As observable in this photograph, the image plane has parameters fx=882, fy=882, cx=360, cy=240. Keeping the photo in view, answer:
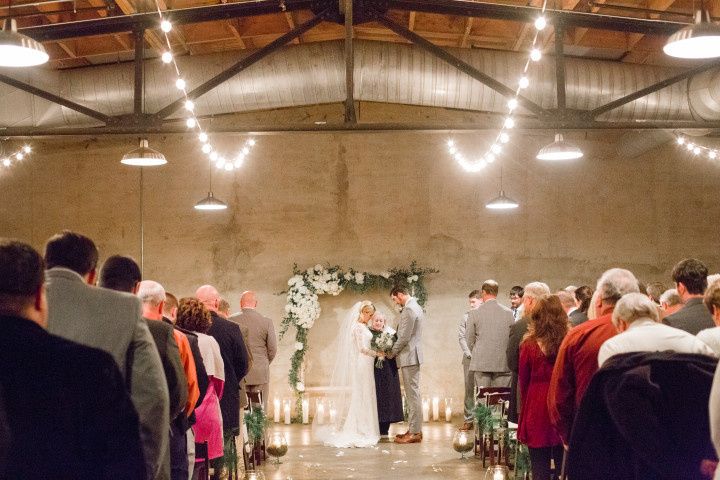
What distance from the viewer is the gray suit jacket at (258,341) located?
8.76m

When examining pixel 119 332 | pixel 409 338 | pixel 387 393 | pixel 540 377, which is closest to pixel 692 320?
pixel 540 377

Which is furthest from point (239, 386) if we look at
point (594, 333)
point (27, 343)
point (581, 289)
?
point (27, 343)

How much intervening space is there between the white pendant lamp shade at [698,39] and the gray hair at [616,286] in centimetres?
148

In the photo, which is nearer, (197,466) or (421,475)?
(197,466)

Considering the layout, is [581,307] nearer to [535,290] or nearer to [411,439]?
[535,290]

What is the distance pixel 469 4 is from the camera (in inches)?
321

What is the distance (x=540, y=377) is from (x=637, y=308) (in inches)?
67.9

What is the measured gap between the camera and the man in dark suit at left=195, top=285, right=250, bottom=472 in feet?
21.0

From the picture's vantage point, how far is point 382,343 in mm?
10141

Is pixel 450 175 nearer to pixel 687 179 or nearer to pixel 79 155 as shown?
pixel 687 179

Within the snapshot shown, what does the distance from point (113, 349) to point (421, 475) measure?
17.5 feet

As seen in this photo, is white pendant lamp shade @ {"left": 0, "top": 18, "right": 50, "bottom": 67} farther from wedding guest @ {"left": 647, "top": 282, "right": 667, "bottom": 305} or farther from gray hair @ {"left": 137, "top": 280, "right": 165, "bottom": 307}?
wedding guest @ {"left": 647, "top": 282, "right": 667, "bottom": 305}

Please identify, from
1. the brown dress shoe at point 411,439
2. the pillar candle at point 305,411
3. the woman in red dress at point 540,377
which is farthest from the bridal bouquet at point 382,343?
the woman in red dress at point 540,377

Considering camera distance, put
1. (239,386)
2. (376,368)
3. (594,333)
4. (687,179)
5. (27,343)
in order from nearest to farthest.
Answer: (27,343) < (594,333) < (239,386) < (376,368) < (687,179)
